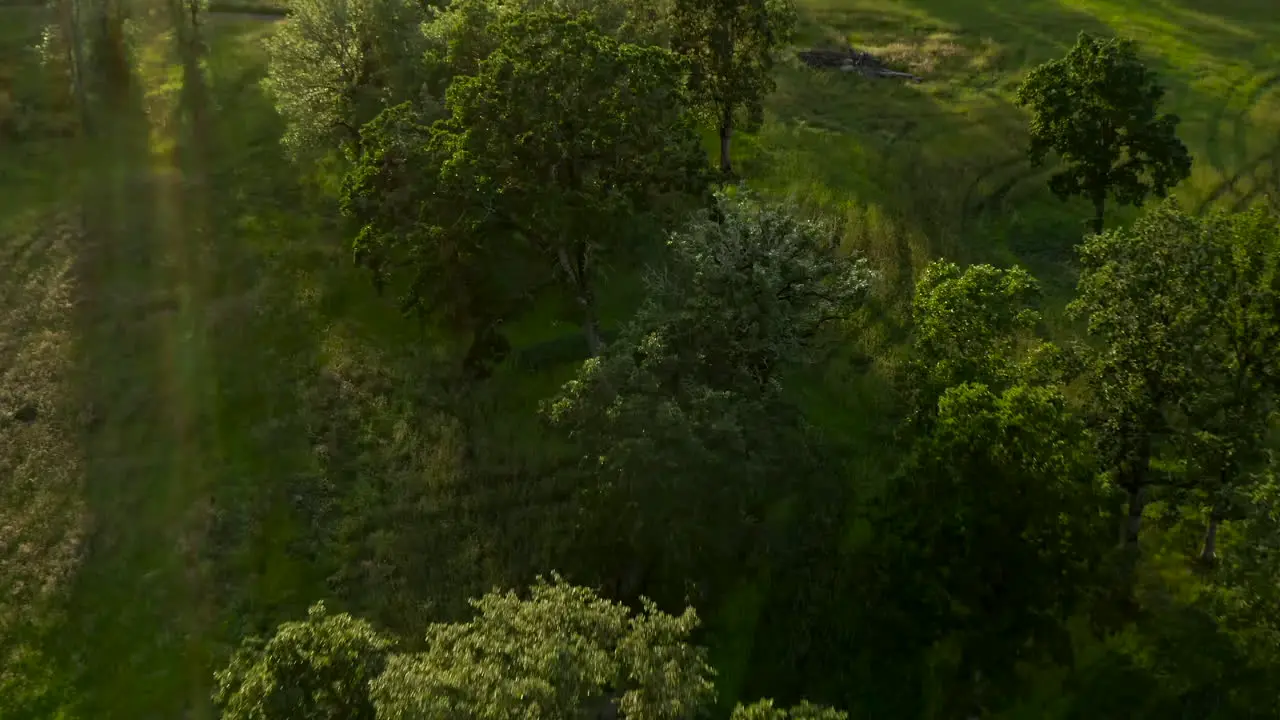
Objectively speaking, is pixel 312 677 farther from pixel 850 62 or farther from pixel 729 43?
pixel 850 62

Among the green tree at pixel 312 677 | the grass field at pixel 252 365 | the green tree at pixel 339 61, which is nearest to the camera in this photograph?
the green tree at pixel 312 677

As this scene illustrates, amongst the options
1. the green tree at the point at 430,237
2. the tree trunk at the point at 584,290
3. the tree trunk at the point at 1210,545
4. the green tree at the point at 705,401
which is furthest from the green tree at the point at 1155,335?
the green tree at the point at 430,237

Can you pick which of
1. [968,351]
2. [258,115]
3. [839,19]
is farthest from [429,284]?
[839,19]

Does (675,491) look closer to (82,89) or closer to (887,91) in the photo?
(887,91)

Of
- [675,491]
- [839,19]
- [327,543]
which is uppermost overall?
[839,19]

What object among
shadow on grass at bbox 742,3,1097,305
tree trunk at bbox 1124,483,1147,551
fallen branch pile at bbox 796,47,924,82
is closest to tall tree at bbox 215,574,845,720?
tree trunk at bbox 1124,483,1147,551

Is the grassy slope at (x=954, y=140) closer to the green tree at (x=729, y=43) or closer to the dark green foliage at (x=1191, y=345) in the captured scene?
the green tree at (x=729, y=43)

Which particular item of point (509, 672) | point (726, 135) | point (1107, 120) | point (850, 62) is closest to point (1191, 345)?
point (509, 672)
